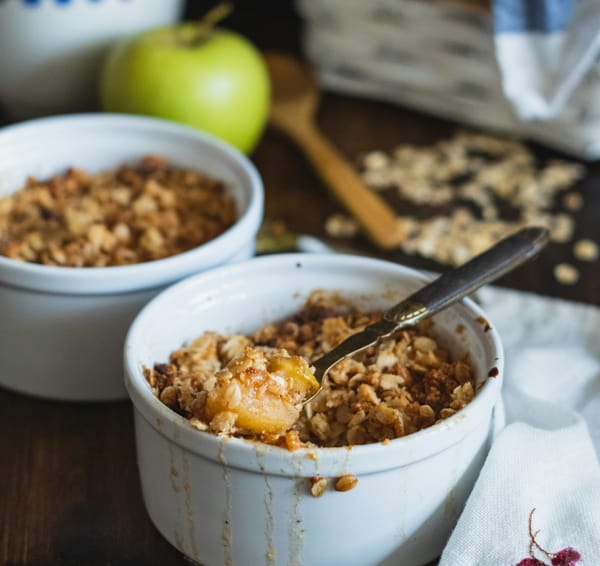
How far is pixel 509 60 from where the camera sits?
1186 millimetres

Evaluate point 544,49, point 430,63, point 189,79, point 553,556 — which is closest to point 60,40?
point 189,79

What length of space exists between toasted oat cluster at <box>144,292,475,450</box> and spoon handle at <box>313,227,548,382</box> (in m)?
0.02

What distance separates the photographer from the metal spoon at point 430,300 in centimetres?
Answer: 73

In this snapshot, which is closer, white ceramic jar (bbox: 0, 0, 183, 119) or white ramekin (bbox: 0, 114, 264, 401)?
white ramekin (bbox: 0, 114, 264, 401)

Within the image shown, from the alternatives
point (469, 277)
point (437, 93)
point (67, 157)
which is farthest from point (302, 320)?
point (437, 93)

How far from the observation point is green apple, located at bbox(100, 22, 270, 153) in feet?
3.76

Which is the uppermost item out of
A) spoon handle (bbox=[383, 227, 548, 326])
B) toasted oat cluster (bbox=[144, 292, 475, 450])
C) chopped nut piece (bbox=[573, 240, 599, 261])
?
spoon handle (bbox=[383, 227, 548, 326])

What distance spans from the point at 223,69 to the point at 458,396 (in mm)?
627

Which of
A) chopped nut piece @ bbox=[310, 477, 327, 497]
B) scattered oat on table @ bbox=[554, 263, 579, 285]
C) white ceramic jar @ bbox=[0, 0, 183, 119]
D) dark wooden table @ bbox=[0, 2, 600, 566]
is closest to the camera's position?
chopped nut piece @ bbox=[310, 477, 327, 497]

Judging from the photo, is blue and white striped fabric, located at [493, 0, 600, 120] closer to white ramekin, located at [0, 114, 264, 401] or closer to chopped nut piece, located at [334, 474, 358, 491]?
white ramekin, located at [0, 114, 264, 401]

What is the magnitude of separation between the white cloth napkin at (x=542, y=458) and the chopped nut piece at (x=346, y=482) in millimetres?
98

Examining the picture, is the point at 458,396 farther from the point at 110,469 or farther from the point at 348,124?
the point at 348,124

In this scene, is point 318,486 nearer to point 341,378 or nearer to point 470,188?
point 341,378

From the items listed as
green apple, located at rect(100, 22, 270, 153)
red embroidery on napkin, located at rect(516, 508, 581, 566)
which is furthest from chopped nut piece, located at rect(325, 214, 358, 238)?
red embroidery on napkin, located at rect(516, 508, 581, 566)
